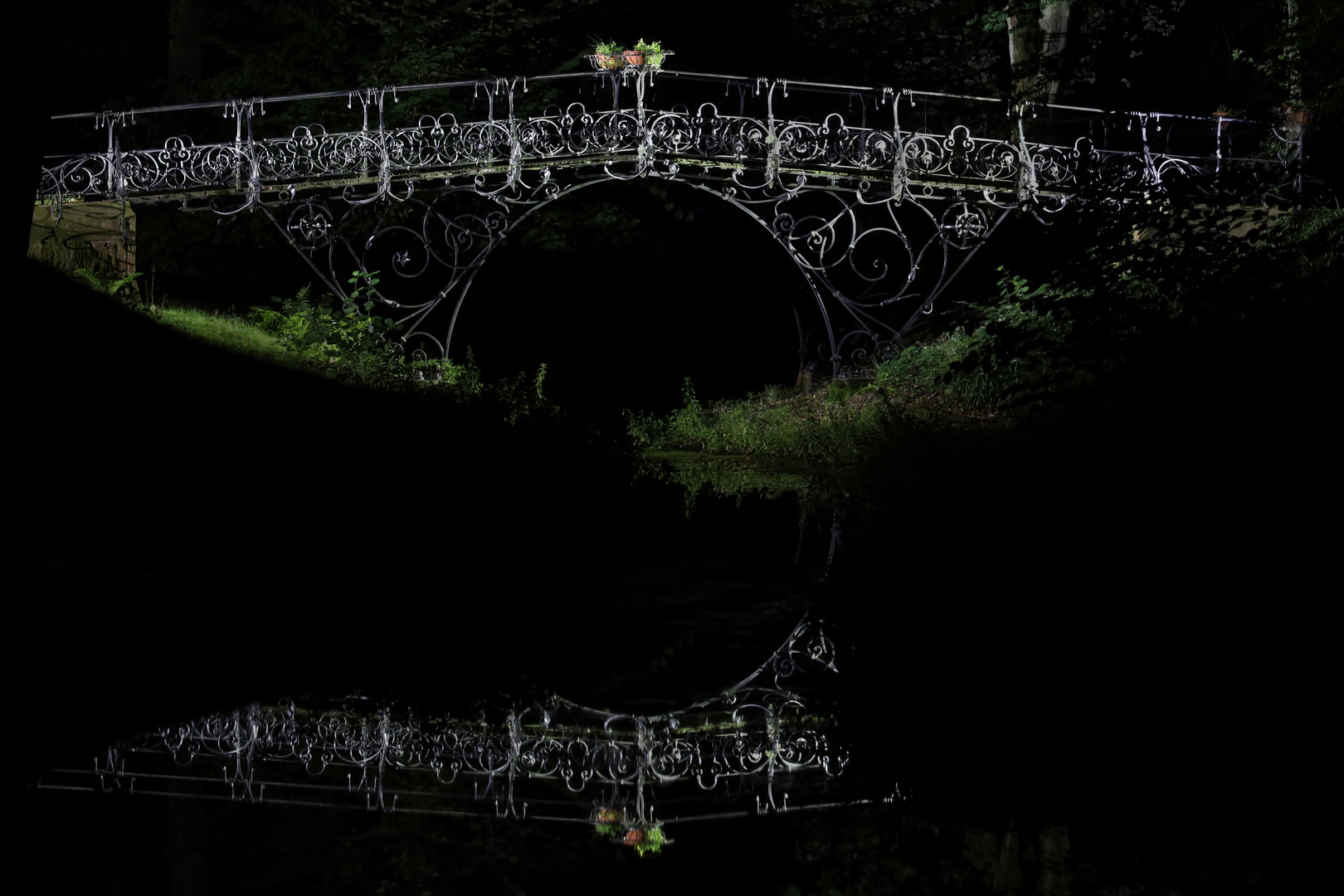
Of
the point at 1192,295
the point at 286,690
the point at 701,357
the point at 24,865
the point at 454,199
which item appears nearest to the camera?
the point at 24,865

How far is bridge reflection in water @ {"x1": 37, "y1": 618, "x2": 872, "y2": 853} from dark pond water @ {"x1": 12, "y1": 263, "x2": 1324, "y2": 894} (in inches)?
4.0

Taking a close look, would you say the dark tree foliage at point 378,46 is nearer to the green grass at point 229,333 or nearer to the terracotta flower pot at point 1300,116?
the green grass at point 229,333

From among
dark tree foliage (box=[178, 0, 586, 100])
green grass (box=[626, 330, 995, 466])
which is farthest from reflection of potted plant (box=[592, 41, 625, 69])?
dark tree foliage (box=[178, 0, 586, 100])

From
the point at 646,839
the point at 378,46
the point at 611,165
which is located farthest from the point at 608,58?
the point at 646,839

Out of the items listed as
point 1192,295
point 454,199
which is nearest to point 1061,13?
point 454,199

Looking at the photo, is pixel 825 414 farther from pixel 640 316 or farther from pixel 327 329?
pixel 640 316

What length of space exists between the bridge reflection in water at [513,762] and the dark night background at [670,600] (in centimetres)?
19

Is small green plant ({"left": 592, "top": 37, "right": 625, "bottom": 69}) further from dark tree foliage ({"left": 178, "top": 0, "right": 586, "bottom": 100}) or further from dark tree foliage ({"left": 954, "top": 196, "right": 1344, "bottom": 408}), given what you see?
dark tree foliage ({"left": 954, "top": 196, "right": 1344, "bottom": 408})

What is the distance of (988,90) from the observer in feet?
88.7

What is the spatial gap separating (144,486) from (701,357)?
74.8 ft

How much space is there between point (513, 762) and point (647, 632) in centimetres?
244

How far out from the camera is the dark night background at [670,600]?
171 inches

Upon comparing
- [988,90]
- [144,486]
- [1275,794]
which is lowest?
[1275,794]

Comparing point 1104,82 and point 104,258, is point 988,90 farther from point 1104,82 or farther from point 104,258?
point 104,258
